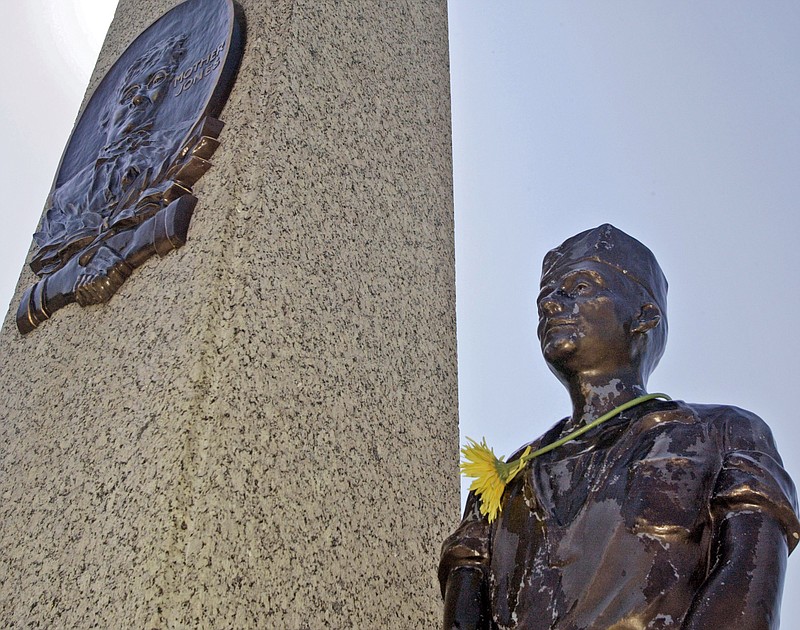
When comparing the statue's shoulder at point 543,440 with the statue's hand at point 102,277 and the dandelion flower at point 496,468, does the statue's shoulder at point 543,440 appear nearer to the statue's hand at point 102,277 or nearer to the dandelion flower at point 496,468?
the dandelion flower at point 496,468

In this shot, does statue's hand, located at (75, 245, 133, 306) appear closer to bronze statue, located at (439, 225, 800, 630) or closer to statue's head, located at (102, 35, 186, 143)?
statue's head, located at (102, 35, 186, 143)

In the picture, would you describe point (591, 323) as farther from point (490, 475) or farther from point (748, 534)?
point (748, 534)

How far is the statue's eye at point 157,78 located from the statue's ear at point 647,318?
191cm

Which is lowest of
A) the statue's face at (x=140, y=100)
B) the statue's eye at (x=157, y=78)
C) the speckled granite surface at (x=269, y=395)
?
the speckled granite surface at (x=269, y=395)

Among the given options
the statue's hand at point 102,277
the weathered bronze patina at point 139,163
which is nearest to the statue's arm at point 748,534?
the weathered bronze patina at point 139,163

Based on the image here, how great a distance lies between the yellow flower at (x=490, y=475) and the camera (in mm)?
1735

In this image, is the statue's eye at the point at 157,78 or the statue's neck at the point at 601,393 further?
the statue's eye at the point at 157,78

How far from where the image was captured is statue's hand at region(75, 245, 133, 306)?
2.54 metres

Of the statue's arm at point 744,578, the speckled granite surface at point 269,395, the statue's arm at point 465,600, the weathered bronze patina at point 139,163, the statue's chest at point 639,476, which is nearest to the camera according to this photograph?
the statue's arm at point 744,578

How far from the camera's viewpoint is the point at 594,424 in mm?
1697

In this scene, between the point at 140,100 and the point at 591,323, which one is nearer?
the point at 591,323

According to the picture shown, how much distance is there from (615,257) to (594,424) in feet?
1.17

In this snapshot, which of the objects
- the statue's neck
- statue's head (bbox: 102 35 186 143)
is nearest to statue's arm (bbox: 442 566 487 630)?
the statue's neck

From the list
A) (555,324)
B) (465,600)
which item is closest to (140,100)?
(555,324)
